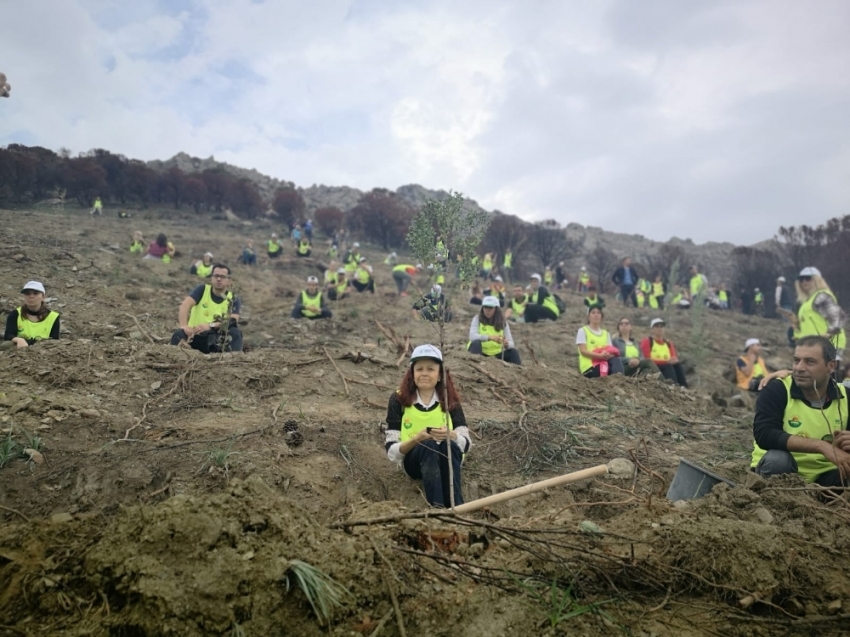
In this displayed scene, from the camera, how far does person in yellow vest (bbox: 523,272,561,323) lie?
11.4 metres

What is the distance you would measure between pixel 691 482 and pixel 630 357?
4.79 metres

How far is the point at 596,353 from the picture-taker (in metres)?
7.17

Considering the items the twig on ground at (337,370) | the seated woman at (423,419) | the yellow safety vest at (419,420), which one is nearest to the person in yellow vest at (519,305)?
the twig on ground at (337,370)

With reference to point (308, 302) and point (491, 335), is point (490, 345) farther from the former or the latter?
point (308, 302)

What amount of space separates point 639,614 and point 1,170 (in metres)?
20.4

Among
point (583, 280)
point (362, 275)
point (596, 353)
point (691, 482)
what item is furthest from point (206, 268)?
point (583, 280)

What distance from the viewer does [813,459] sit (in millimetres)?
3217

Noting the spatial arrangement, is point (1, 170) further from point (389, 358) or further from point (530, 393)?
point (530, 393)

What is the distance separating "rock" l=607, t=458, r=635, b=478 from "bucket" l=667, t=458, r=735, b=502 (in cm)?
56

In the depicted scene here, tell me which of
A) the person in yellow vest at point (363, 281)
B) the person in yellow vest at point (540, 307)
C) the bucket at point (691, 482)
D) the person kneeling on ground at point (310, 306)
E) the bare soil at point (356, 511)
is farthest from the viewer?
the person in yellow vest at point (363, 281)

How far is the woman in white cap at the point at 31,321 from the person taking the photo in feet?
17.4

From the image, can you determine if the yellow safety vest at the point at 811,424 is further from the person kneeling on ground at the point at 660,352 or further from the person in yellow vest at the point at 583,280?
the person in yellow vest at the point at 583,280

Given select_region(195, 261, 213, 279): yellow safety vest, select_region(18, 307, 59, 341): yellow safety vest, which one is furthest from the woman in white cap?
select_region(195, 261, 213, 279): yellow safety vest

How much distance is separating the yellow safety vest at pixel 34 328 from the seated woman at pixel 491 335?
207 inches
